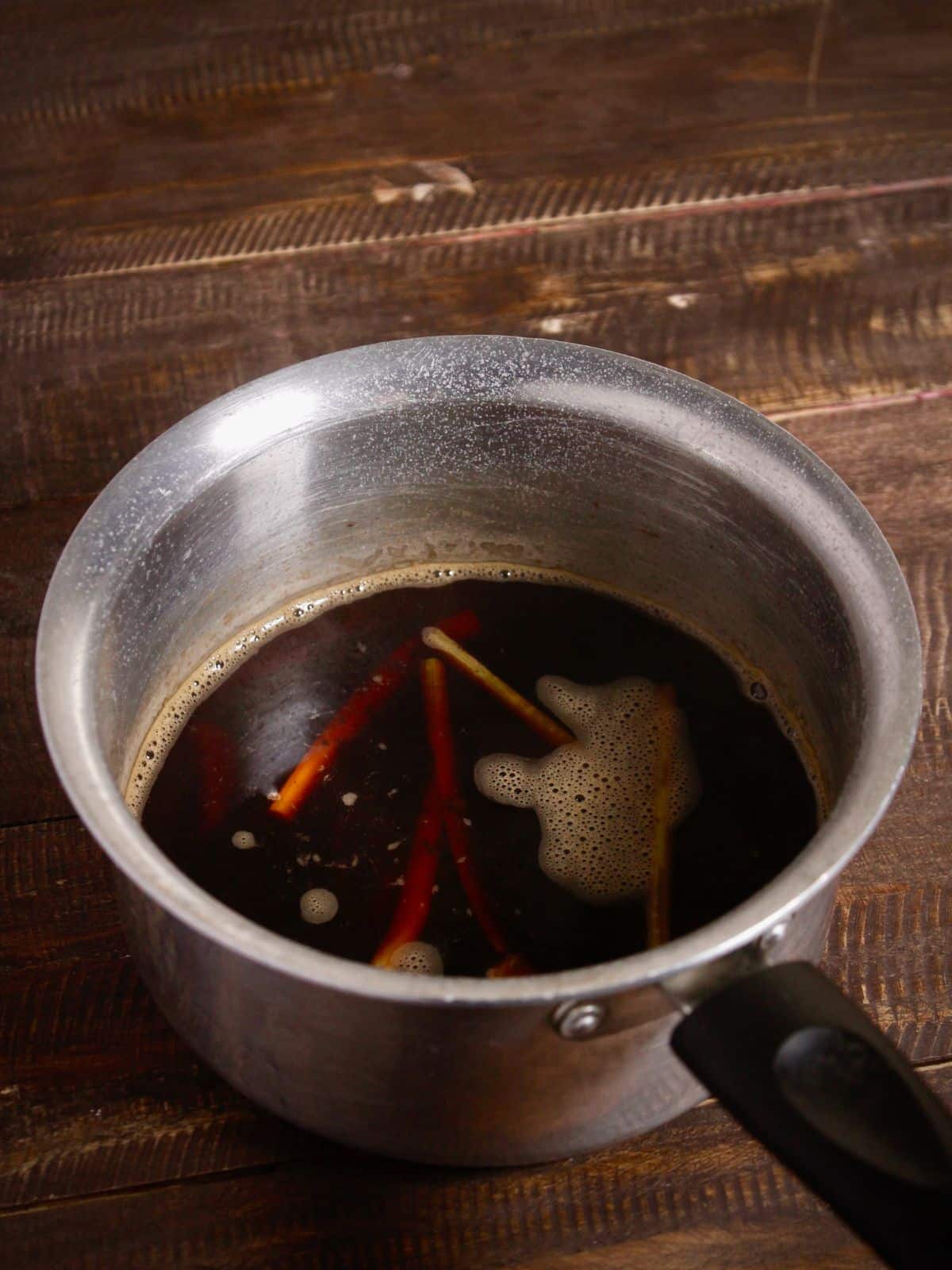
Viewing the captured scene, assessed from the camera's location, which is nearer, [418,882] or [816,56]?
[418,882]

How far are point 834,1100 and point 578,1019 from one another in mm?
81

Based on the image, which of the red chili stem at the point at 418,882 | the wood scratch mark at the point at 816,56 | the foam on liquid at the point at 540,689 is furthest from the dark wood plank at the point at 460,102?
the red chili stem at the point at 418,882

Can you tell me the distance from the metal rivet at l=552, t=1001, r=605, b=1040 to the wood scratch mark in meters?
0.82

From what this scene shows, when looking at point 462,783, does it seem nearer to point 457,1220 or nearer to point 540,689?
point 540,689

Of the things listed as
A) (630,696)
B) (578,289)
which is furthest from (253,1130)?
(578,289)

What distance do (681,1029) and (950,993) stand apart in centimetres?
24

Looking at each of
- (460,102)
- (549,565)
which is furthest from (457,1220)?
(460,102)

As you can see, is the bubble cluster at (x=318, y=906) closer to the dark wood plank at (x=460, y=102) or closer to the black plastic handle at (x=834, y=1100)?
the black plastic handle at (x=834, y=1100)

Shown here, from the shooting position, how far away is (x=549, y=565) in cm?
76

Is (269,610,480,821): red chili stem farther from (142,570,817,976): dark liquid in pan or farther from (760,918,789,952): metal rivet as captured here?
(760,918,789,952): metal rivet

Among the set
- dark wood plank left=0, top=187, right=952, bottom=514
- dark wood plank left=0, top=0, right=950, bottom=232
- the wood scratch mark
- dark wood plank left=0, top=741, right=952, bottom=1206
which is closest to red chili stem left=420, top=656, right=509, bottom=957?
dark wood plank left=0, top=741, right=952, bottom=1206

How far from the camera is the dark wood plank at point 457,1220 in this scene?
582 millimetres

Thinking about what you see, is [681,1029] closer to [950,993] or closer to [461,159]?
[950,993]

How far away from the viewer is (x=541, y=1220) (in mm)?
591
